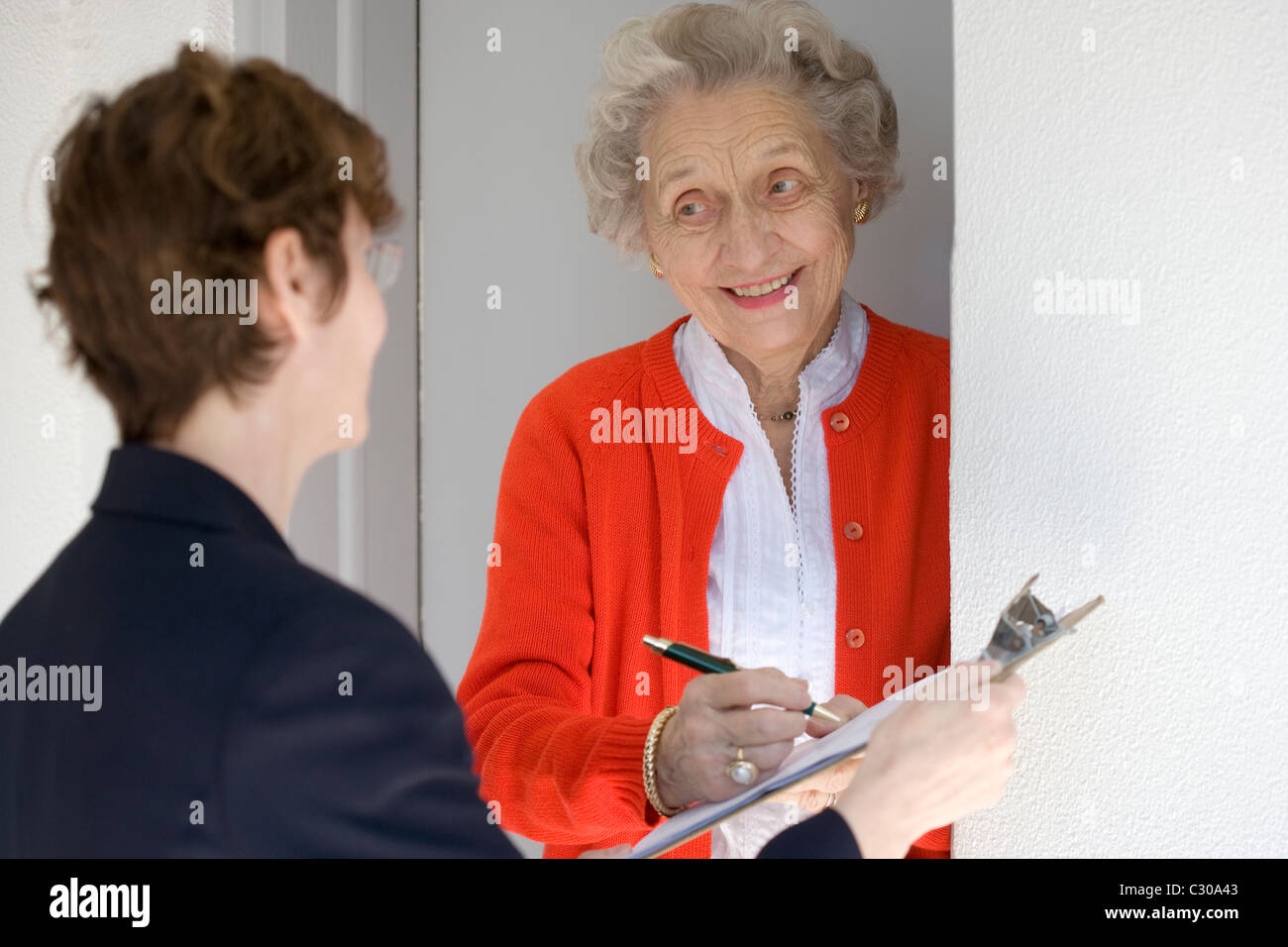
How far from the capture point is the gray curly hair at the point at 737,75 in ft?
4.79

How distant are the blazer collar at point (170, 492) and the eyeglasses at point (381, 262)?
0.73 feet

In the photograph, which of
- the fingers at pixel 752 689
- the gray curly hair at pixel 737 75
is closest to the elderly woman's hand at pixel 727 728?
the fingers at pixel 752 689

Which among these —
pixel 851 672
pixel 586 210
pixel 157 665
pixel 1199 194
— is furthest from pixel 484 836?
pixel 586 210

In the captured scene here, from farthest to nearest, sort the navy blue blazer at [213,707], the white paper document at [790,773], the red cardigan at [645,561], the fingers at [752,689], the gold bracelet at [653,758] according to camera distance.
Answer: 1. the red cardigan at [645,561]
2. the gold bracelet at [653,758]
3. the fingers at [752,689]
4. the white paper document at [790,773]
5. the navy blue blazer at [213,707]

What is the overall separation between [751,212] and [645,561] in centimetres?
45

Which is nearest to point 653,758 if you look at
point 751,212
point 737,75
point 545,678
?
point 545,678

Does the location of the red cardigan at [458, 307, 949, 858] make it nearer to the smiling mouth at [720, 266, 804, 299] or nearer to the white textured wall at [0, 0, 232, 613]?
the smiling mouth at [720, 266, 804, 299]

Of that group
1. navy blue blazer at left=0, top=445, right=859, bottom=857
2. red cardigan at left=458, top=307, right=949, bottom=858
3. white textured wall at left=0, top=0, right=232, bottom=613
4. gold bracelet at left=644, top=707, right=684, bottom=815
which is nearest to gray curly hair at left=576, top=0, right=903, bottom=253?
red cardigan at left=458, top=307, right=949, bottom=858

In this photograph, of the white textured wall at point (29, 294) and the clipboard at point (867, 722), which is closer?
the clipboard at point (867, 722)

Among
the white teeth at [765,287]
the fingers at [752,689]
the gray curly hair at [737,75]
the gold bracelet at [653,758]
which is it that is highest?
the gray curly hair at [737,75]

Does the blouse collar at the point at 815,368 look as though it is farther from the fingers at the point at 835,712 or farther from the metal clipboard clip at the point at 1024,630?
the metal clipboard clip at the point at 1024,630

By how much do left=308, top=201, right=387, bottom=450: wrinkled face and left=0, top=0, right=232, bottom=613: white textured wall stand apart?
702 mm

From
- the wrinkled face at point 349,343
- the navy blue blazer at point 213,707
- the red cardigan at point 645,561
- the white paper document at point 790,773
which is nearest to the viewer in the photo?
the navy blue blazer at point 213,707

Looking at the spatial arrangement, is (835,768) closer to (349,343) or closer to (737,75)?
(349,343)
